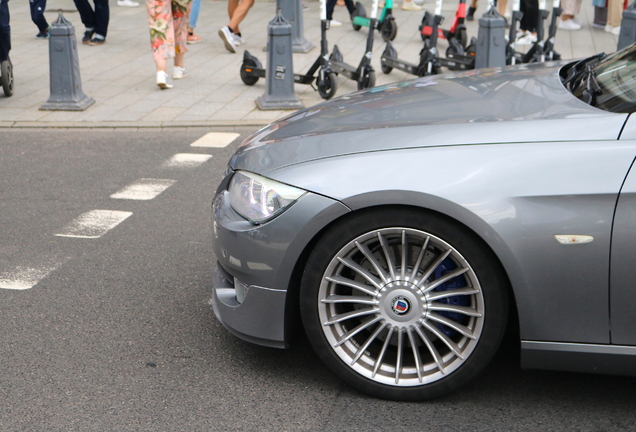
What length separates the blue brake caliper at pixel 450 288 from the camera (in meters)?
2.92

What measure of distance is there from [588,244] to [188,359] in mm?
1694

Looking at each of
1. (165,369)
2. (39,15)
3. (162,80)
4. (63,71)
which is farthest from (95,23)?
(165,369)

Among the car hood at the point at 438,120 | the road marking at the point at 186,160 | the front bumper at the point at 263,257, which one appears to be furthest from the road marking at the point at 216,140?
the front bumper at the point at 263,257

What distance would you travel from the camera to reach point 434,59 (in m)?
8.95

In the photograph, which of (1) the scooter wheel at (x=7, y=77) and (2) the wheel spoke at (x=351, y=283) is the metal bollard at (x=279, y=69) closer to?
(1) the scooter wheel at (x=7, y=77)

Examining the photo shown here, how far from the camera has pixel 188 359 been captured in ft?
11.1

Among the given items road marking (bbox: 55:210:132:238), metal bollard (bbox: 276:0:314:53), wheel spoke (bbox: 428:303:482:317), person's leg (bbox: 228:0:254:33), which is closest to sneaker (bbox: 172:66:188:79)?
metal bollard (bbox: 276:0:314:53)

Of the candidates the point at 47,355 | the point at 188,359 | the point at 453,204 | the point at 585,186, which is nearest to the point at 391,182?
the point at 453,204

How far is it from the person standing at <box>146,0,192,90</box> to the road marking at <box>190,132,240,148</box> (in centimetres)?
172

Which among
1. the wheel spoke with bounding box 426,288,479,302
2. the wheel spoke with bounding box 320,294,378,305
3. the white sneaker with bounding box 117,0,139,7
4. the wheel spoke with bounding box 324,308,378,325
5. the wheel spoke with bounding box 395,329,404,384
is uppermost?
the white sneaker with bounding box 117,0,139,7

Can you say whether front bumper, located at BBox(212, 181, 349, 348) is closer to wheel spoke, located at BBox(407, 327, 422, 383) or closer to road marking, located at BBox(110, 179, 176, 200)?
wheel spoke, located at BBox(407, 327, 422, 383)

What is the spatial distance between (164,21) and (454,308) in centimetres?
646

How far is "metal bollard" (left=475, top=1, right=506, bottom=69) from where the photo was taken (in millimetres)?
8344

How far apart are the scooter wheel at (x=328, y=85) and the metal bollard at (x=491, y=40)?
1.52 meters
